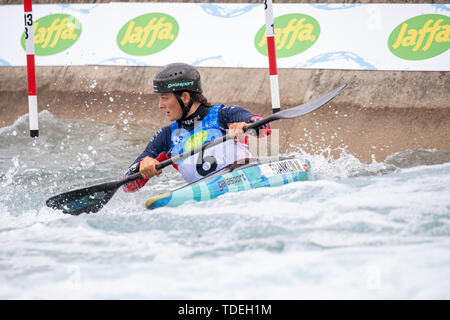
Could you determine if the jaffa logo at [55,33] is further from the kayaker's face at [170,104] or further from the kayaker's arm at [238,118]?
the kayaker's arm at [238,118]

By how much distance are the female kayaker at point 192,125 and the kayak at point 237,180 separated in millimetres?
200

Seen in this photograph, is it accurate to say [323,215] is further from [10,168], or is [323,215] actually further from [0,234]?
[10,168]

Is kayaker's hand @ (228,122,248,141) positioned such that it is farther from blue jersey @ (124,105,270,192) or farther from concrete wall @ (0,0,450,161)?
concrete wall @ (0,0,450,161)

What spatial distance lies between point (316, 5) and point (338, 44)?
63 centimetres

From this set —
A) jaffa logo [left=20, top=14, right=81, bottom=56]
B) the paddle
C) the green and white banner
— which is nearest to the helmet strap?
the paddle

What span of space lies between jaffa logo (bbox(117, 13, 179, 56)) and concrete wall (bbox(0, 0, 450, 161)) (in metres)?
0.29

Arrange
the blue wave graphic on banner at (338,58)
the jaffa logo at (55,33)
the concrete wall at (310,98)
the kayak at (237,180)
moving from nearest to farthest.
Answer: the kayak at (237,180) < the concrete wall at (310,98) < the blue wave graphic on banner at (338,58) < the jaffa logo at (55,33)

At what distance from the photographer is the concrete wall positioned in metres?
6.69

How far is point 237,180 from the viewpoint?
408 centimetres

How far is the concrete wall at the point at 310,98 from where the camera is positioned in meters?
6.69

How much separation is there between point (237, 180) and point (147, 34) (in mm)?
4524

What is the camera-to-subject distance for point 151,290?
8.67ft

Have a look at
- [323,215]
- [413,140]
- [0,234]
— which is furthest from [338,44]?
[0,234]

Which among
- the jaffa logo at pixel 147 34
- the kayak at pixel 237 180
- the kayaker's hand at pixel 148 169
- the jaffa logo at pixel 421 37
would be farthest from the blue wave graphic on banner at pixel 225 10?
the kayaker's hand at pixel 148 169
